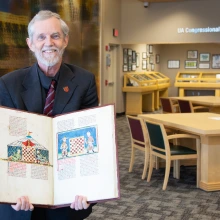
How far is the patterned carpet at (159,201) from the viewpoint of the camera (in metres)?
4.10

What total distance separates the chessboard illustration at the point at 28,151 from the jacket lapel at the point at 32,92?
0.18 metres

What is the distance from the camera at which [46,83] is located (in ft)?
5.84

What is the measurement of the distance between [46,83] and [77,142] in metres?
0.35

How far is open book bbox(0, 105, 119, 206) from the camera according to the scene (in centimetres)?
154

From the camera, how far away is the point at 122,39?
12.2 m

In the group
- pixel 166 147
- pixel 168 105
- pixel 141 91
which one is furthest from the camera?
pixel 141 91

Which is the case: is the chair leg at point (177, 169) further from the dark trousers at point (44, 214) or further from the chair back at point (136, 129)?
the dark trousers at point (44, 214)

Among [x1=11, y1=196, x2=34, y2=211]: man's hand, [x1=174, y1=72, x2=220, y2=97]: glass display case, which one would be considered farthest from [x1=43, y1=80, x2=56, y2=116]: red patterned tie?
[x1=174, y1=72, x2=220, y2=97]: glass display case

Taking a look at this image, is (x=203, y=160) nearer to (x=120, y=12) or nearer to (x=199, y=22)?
(x=199, y=22)

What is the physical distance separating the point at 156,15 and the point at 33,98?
1049cm

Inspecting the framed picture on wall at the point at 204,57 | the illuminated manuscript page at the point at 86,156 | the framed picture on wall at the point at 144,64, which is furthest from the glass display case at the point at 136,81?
the illuminated manuscript page at the point at 86,156

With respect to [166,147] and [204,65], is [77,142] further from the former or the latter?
[204,65]

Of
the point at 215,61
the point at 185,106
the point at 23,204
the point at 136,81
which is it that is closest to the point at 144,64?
the point at 136,81

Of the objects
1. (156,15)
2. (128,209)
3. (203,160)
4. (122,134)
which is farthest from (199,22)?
(128,209)
